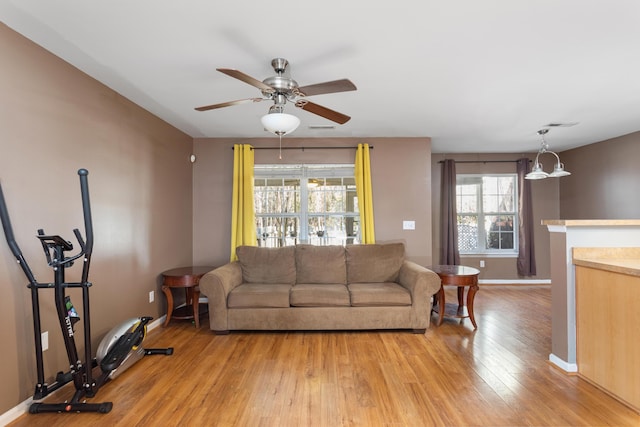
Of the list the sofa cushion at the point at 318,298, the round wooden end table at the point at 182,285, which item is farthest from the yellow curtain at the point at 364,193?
the round wooden end table at the point at 182,285

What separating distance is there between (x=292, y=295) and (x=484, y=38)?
2.89 metres

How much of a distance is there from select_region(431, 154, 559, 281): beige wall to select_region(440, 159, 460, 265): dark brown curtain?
111 mm

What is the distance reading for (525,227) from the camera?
580 cm

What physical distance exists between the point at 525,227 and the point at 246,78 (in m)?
5.80

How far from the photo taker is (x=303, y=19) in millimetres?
1955

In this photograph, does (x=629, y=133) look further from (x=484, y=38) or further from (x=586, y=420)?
(x=586, y=420)

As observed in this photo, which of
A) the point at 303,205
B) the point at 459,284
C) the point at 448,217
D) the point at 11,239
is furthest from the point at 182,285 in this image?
the point at 448,217

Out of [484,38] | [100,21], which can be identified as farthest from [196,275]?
[484,38]

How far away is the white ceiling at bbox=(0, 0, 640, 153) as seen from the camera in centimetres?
187

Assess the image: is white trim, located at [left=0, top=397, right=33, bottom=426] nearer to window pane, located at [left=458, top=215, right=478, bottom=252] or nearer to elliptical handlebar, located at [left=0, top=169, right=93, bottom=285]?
elliptical handlebar, located at [left=0, top=169, right=93, bottom=285]

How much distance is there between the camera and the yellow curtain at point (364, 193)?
4.64 metres

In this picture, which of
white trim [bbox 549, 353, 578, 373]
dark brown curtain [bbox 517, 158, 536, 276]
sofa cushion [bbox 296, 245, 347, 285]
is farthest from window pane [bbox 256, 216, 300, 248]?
dark brown curtain [bbox 517, 158, 536, 276]

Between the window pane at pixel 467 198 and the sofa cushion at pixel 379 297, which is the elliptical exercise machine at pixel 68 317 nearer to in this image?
the sofa cushion at pixel 379 297

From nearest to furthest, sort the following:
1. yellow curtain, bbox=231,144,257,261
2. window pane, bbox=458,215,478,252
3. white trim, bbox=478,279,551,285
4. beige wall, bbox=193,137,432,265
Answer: yellow curtain, bbox=231,144,257,261 → beige wall, bbox=193,137,432,265 → white trim, bbox=478,279,551,285 → window pane, bbox=458,215,478,252
